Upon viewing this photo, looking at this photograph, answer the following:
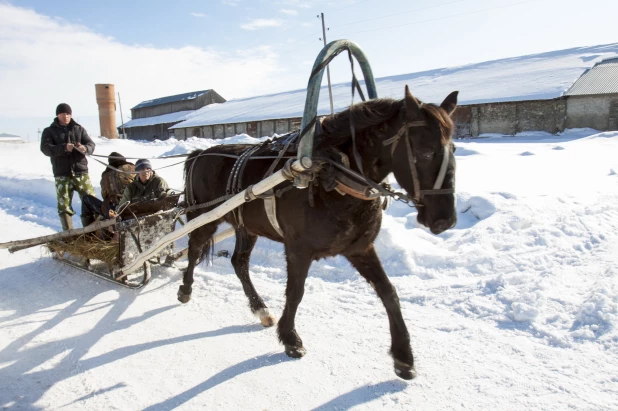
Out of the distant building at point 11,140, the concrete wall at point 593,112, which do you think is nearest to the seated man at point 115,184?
the concrete wall at point 593,112

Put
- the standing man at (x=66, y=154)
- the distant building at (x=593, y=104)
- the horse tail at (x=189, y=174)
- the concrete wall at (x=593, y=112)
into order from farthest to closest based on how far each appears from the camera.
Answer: the concrete wall at (x=593, y=112), the distant building at (x=593, y=104), the standing man at (x=66, y=154), the horse tail at (x=189, y=174)

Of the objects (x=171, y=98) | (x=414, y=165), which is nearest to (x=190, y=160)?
(x=414, y=165)

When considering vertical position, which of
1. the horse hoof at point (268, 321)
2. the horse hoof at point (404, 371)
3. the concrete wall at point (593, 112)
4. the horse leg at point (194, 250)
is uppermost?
the concrete wall at point (593, 112)

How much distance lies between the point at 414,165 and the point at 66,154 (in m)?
5.09

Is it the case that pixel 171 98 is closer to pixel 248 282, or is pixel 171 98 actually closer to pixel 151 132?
pixel 151 132

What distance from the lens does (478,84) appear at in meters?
25.8

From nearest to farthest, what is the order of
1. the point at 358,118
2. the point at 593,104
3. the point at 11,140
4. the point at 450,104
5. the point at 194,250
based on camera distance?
1. the point at 450,104
2. the point at 358,118
3. the point at 194,250
4. the point at 593,104
5. the point at 11,140

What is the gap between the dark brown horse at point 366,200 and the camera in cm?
267

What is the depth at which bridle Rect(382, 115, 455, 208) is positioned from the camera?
104 inches

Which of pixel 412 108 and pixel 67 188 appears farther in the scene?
pixel 67 188

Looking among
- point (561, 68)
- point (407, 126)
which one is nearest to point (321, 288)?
point (407, 126)

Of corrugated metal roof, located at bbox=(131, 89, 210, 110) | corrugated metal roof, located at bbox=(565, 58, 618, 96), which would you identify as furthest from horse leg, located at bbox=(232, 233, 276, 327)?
corrugated metal roof, located at bbox=(131, 89, 210, 110)

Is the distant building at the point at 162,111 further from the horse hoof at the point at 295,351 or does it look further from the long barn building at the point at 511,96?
the horse hoof at the point at 295,351

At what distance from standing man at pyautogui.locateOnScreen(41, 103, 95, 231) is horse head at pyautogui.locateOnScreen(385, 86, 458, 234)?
178 inches
